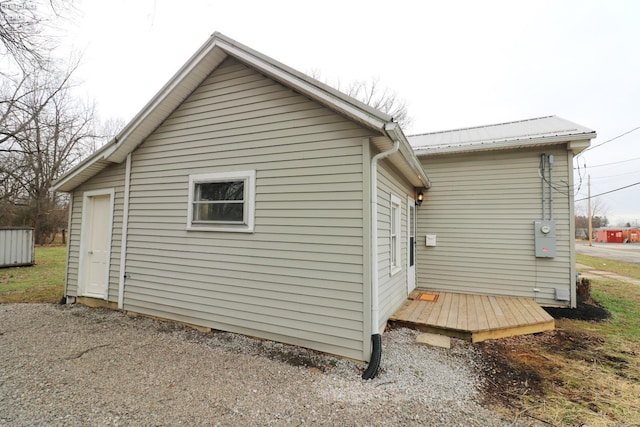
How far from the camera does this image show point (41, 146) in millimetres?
14977

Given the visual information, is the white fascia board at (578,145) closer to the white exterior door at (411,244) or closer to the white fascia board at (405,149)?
the white fascia board at (405,149)

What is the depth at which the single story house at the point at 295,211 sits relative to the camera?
346 cm

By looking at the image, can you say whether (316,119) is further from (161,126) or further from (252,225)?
(161,126)

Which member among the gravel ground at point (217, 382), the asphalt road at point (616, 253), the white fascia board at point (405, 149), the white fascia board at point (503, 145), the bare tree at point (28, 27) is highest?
the bare tree at point (28, 27)

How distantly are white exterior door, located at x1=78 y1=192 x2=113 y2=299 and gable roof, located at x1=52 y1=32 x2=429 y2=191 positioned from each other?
0.56 m

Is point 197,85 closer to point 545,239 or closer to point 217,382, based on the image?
point 217,382

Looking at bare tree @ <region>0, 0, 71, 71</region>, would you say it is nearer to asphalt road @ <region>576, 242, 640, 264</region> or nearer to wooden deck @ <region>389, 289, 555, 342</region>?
wooden deck @ <region>389, 289, 555, 342</region>

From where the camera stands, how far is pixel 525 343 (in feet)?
12.8

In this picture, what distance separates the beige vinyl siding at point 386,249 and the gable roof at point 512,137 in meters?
1.98

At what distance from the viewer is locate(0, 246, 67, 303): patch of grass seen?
6088 millimetres

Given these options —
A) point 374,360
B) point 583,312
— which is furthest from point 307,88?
point 583,312

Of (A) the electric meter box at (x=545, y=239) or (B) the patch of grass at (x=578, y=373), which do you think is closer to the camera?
A: (B) the patch of grass at (x=578, y=373)

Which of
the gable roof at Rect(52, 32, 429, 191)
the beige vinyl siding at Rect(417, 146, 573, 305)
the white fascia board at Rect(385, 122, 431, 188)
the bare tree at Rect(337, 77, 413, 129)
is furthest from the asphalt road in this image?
the gable roof at Rect(52, 32, 429, 191)

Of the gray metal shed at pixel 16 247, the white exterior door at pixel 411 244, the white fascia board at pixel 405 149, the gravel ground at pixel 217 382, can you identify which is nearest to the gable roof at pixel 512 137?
the white fascia board at pixel 405 149
